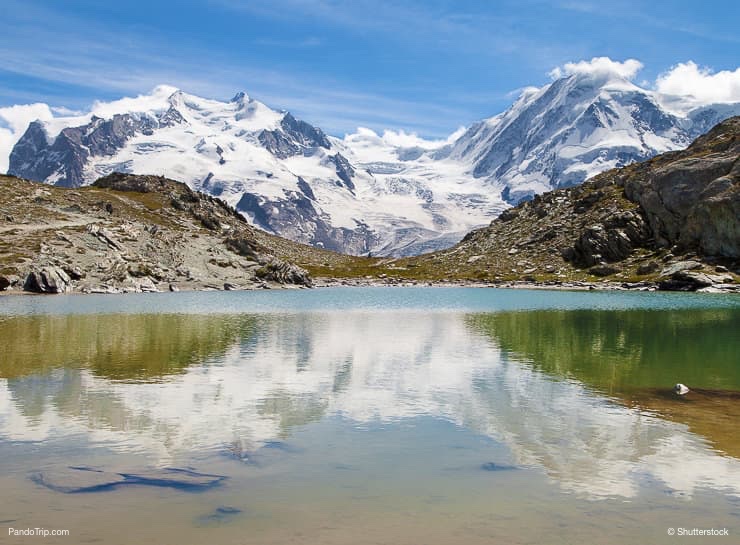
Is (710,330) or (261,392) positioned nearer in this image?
(261,392)

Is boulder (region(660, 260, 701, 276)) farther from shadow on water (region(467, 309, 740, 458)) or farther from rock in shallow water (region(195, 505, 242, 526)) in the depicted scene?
rock in shallow water (region(195, 505, 242, 526))

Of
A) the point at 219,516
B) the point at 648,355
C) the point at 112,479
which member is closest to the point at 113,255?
the point at 648,355

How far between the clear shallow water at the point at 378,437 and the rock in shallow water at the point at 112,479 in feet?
1.58

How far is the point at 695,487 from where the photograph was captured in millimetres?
19500

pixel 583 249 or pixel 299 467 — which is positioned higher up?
pixel 583 249

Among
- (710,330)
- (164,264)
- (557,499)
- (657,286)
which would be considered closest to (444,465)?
(557,499)

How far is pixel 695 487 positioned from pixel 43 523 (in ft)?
61.2

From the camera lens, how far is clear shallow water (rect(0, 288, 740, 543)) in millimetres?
16922

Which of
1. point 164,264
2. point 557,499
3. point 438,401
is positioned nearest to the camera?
point 557,499

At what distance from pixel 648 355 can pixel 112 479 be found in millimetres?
40553

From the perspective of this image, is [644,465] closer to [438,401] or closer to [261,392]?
[438,401]

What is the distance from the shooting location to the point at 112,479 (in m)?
19.8

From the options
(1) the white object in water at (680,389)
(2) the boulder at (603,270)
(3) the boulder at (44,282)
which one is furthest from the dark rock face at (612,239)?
(1) the white object in water at (680,389)

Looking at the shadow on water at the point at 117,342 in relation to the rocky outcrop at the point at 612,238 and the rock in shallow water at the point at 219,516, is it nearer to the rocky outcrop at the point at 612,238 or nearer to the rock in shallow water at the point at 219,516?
the rock in shallow water at the point at 219,516
